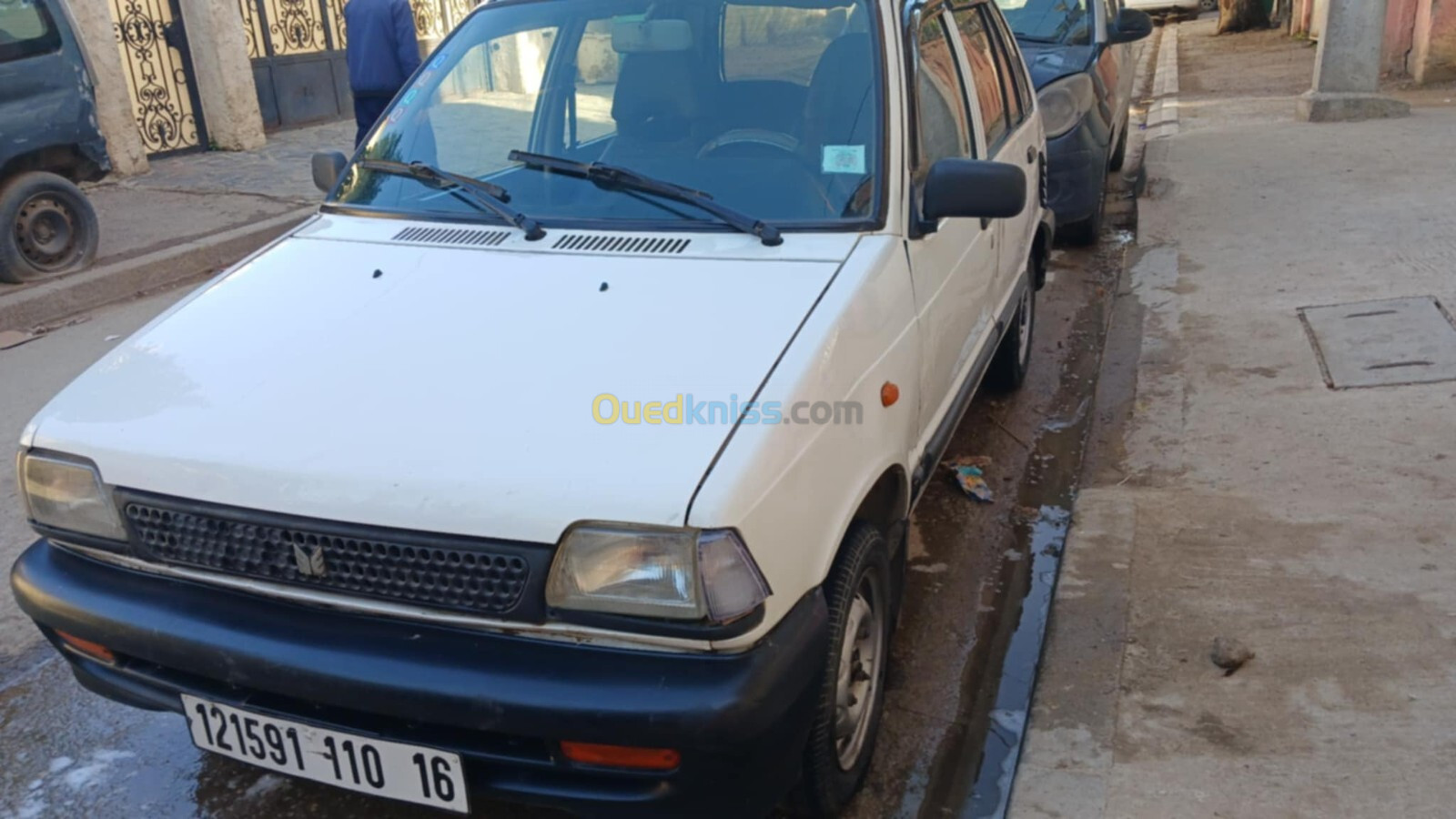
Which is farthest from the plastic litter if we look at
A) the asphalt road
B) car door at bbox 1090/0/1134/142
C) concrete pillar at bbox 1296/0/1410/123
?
concrete pillar at bbox 1296/0/1410/123

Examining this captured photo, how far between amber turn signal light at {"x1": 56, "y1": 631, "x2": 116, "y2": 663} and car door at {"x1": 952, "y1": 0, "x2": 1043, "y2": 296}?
9.88ft

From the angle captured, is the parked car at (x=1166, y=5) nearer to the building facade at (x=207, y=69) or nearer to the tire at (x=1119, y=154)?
the tire at (x=1119, y=154)

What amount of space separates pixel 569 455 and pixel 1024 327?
356 centimetres

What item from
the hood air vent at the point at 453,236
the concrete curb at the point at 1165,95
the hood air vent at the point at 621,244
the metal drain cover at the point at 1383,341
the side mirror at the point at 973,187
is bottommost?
the concrete curb at the point at 1165,95

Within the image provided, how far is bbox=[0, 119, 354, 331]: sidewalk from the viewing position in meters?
7.08

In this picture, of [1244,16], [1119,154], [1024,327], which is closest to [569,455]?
[1024,327]

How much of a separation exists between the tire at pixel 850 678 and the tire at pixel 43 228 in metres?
6.38

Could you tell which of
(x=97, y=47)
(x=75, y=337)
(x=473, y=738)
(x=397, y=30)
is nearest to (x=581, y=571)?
(x=473, y=738)

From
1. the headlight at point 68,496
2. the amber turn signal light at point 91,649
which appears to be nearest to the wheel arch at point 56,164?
the headlight at point 68,496

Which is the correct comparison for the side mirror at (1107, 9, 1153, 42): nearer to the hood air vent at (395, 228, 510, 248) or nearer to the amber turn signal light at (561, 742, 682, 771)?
the hood air vent at (395, 228, 510, 248)

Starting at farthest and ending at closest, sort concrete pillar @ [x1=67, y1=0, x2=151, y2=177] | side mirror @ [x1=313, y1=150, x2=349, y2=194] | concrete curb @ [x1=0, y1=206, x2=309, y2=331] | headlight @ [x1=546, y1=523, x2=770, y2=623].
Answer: concrete pillar @ [x1=67, y1=0, x2=151, y2=177]
concrete curb @ [x1=0, y1=206, x2=309, y2=331]
side mirror @ [x1=313, y1=150, x2=349, y2=194]
headlight @ [x1=546, y1=523, x2=770, y2=623]

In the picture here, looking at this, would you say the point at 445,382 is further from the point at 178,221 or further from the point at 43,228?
the point at 178,221

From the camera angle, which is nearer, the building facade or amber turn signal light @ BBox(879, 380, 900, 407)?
amber turn signal light @ BBox(879, 380, 900, 407)

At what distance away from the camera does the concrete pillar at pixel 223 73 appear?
432 inches
